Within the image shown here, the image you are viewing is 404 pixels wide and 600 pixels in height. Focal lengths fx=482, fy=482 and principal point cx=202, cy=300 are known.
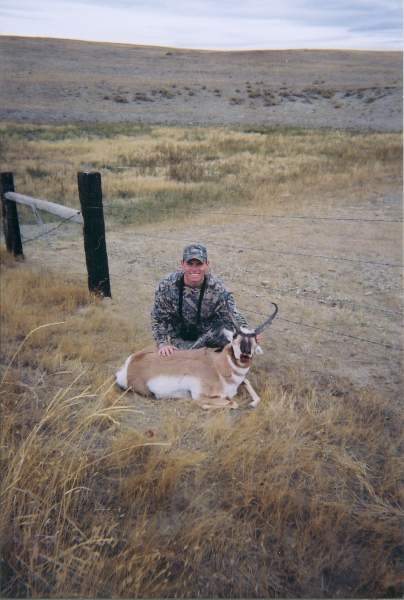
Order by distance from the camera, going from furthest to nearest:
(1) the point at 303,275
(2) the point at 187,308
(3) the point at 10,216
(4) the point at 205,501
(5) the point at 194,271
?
(3) the point at 10,216
(1) the point at 303,275
(2) the point at 187,308
(5) the point at 194,271
(4) the point at 205,501

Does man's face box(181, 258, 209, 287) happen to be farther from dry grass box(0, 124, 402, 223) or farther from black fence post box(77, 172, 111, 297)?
dry grass box(0, 124, 402, 223)

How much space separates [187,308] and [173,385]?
0.92 meters

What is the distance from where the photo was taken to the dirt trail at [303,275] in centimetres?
489

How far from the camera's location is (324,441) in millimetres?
3443

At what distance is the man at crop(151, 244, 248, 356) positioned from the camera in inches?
173

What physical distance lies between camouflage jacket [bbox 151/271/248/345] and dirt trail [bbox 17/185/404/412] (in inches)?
21.9

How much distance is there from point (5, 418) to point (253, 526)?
6.15ft

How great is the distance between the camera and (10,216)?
7.70 metres

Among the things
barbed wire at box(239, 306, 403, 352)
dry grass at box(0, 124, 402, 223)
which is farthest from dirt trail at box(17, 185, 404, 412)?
dry grass at box(0, 124, 402, 223)

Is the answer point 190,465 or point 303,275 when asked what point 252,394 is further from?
point 303,275

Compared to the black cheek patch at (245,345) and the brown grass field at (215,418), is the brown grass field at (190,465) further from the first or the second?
the black cheek patch at (245,345)

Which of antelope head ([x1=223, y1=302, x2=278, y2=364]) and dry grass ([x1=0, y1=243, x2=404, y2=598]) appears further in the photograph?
antelope head ([x1=223, y1=302, x2=278, y2=364])

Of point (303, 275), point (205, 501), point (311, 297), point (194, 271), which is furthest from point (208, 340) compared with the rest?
point (303, 275)

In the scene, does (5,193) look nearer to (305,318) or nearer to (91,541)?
(305,318)
